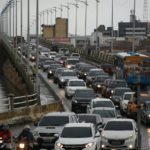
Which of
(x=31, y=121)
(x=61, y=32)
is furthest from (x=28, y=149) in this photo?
(x=61, y=32)

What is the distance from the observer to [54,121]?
90.6ft

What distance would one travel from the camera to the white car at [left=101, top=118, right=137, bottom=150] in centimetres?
2484

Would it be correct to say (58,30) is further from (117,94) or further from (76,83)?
(117,94)


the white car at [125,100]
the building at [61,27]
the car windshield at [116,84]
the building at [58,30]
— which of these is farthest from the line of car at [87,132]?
the building at [58,30]

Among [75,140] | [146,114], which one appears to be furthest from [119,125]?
[146,114]

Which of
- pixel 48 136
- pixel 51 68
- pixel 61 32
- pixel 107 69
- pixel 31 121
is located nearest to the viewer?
pixel 48 136

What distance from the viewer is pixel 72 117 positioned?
28203 mm

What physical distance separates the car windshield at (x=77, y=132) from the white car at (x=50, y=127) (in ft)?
6.85

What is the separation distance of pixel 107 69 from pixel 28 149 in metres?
60.4

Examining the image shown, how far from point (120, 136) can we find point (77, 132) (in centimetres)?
204

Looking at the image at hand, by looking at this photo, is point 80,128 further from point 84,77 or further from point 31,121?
point 84,77

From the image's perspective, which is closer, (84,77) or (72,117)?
(72,117)

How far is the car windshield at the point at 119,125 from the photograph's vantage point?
2592cm

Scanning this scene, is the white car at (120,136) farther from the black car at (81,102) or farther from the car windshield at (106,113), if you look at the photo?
the black car at (81,102)
